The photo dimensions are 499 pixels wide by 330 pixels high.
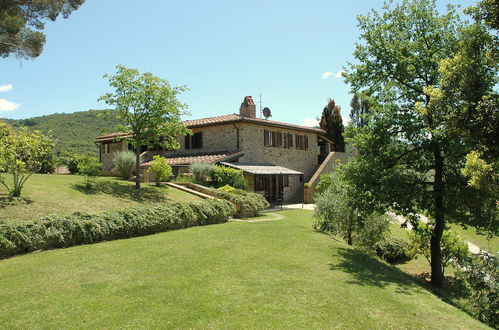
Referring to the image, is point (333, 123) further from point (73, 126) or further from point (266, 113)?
point (73, 126)

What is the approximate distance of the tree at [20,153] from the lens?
1236cm

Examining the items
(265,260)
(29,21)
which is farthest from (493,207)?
(29,21)

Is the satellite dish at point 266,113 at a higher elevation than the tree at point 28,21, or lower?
lower

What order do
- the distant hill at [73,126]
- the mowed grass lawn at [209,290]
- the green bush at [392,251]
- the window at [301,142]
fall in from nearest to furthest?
1. the mowed grass lawn at [209,290]
2. the green bush at [392,251]
3. the window at [301,142]
4. the distant hill at [73,126]

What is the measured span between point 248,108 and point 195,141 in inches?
201

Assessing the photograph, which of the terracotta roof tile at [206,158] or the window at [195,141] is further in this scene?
the window at [195,141]

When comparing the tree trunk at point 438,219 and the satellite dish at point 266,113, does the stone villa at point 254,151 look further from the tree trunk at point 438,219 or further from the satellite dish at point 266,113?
the tree trunk at point 438,219

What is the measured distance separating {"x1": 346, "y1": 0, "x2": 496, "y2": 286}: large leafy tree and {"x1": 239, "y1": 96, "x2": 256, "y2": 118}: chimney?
17967 millimetres

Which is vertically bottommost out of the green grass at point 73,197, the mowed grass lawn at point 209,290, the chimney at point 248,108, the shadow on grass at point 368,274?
the shadow on grass at point 368,274

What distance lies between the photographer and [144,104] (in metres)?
20.1

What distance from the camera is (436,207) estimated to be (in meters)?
11.4

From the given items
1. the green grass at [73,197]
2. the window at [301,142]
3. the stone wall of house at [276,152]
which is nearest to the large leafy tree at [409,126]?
the green grass at [73,197]

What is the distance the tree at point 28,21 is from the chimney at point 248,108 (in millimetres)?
13729

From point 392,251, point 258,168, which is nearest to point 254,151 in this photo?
point 258,168
